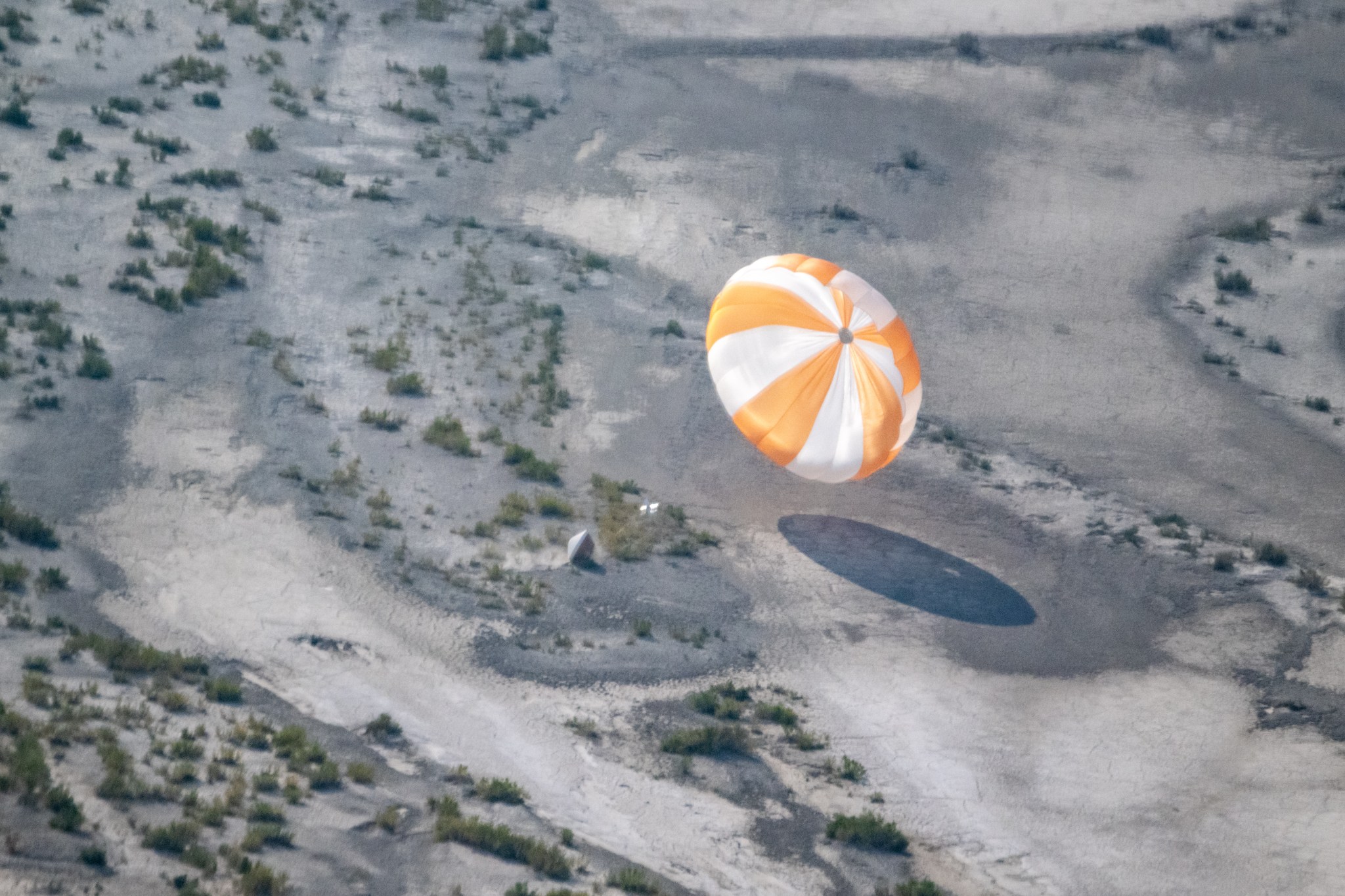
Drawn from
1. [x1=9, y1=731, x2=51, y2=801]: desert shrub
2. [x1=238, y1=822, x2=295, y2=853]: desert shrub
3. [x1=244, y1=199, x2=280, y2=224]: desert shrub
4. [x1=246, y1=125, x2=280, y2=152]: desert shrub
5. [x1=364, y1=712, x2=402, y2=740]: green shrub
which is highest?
[x1=246, y1=125, x2=280, y2=152]: desert shrub

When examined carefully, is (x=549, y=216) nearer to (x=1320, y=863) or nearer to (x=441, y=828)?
(x=441, y=828)

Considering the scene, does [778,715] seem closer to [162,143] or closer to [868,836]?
[868,836]

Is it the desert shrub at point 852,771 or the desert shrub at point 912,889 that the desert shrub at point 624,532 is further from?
the desert shrub at point 912,889

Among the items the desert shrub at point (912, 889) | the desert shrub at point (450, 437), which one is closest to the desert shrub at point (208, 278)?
the desert shrub at point (450, 437)

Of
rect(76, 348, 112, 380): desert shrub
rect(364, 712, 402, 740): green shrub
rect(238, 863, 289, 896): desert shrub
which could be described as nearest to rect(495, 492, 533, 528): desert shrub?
rect(364, 712, 402, 740): green shrub

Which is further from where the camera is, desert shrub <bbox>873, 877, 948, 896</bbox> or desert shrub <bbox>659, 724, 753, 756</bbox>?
desert shrub <bbox>659, 724, 753, 756</bbox>

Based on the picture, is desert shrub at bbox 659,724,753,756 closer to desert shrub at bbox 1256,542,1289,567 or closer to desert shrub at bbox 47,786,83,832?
desert shrub at bbox 47,786,83,832
